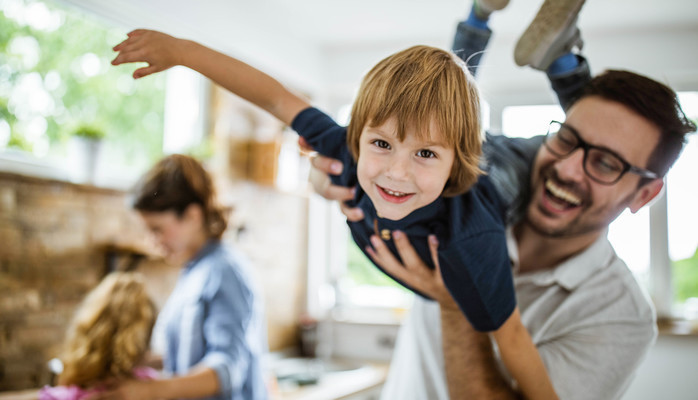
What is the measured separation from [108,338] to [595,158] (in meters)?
1.10

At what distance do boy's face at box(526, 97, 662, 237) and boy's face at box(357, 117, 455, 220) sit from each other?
0.23m

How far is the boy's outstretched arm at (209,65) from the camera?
0.60 meters

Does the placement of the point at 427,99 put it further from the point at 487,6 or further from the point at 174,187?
the point at 174,187

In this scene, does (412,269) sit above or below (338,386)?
above

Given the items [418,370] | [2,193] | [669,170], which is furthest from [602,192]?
[2,193]

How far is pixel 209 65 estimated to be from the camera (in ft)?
2.18

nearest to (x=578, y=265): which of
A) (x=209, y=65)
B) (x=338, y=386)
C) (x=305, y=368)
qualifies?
(x=209, y=65)

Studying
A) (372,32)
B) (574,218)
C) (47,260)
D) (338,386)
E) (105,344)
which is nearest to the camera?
(574,218)

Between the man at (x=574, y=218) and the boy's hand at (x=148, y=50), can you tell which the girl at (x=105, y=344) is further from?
the boy's hand at (x=148, y=50)

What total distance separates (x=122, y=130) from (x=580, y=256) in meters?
1.49

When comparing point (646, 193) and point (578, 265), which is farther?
point (578, 265)

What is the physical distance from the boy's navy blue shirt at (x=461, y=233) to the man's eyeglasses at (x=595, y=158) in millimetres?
131

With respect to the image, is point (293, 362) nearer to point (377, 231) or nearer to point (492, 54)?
point (492, 54)

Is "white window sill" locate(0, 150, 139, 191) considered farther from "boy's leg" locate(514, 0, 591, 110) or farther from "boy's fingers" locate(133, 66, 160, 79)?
"boy's leg" locate(514, 0, 591, 110)
